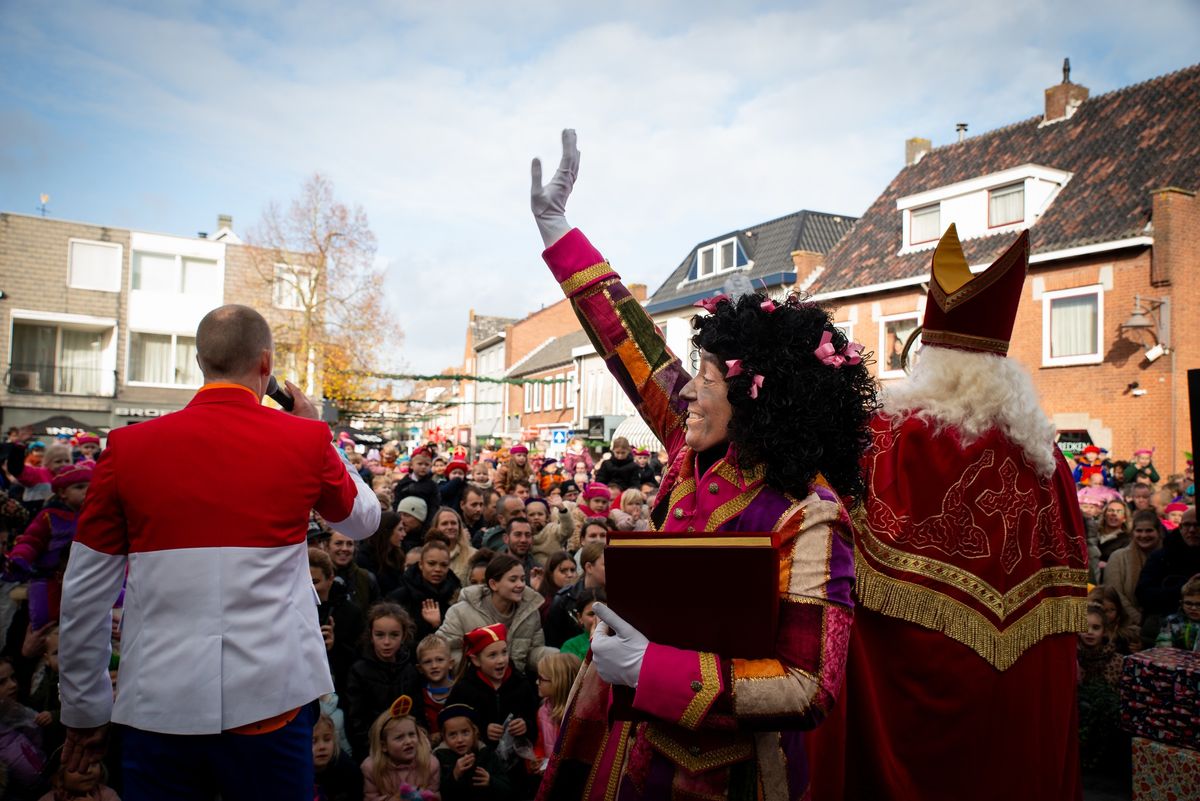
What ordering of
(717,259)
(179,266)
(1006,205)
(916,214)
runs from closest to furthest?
(1006,205), (916,214), (717,259), (179,266)

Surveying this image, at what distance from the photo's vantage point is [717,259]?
2931 cm

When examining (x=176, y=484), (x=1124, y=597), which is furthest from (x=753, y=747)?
(x=1124, y=597)

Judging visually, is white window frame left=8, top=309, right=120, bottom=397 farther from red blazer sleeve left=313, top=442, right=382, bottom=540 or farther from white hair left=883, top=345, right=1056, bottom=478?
white hair left=883, top=345, right=1056, bottom=478

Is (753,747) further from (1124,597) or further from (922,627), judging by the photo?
(1124,597)

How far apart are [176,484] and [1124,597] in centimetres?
729

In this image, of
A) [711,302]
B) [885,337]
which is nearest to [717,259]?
[885,337]

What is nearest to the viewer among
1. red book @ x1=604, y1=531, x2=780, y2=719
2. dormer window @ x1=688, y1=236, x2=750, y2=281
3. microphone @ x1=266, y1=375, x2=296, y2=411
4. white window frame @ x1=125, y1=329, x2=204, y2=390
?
red book @ x1=604, y1=531, x2=780, y2=719

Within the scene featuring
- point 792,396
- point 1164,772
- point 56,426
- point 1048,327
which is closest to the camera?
point 792,396

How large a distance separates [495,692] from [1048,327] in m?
16.0

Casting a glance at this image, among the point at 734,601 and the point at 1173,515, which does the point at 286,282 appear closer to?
the point at 1173,515

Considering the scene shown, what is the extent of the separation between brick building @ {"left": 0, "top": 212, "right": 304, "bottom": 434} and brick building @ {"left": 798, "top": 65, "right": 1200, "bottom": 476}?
20817 millimetres

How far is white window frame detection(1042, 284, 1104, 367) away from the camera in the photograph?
663 inches

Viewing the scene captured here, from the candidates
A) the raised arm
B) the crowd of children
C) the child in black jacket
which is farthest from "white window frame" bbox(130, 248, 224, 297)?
the raised arm

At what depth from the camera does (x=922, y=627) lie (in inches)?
116
